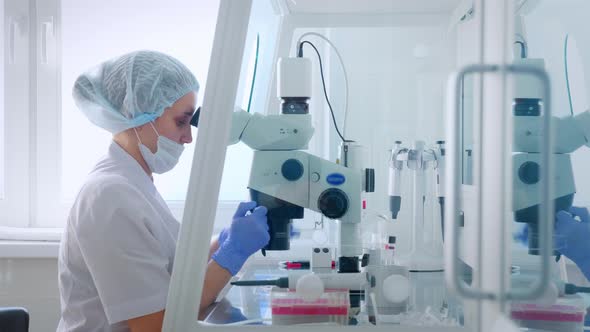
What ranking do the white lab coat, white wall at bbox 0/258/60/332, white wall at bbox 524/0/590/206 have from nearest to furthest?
white wall at bbox 524/0/590/206, the white lab coat, white wall at bbox 0/258/60/332

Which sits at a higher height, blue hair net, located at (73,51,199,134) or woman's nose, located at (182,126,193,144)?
blue hair net, located at (73,51,199,134)

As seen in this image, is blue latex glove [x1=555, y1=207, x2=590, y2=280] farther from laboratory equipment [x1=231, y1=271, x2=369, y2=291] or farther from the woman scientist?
the woman scientist

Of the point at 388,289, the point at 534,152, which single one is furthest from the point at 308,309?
the point at 534,152

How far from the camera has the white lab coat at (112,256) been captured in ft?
4.32

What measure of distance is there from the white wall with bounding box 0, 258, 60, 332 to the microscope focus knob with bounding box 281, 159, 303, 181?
5.04ft

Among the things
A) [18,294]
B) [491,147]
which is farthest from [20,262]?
[491,147]

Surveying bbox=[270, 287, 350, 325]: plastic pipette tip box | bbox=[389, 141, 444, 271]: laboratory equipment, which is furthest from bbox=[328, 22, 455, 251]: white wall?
bbox=[270, 287, 350, 325]: plastic pipette tip box

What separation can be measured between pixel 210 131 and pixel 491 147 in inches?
20.8

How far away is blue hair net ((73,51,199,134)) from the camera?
1.51 meters

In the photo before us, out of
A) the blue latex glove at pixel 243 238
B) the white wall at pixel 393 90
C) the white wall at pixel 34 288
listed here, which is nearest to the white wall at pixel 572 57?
the white wall at pixel 393 90

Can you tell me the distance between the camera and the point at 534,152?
0.96 meters

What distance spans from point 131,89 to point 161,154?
0.19 m

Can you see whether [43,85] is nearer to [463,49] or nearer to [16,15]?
[16,15]

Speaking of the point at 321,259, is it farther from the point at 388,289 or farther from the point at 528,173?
the point at 528,173
